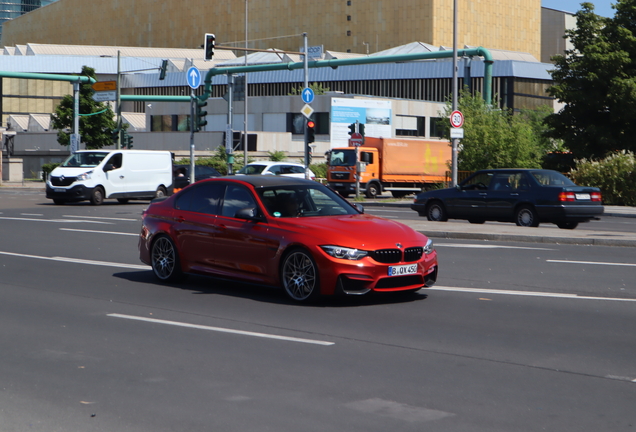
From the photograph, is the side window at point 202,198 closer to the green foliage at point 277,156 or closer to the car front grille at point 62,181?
the car front grille at point 62,181

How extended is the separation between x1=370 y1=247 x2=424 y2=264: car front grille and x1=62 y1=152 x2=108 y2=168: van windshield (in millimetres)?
24364

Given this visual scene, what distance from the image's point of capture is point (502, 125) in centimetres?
3738

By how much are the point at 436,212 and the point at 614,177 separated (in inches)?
555

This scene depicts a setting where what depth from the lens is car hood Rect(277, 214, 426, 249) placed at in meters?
9.19

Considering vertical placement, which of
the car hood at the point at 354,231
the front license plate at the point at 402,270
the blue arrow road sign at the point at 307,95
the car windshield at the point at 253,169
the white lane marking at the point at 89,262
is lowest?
the white lane marking at the point at 89,262

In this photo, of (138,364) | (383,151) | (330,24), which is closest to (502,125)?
(383,151)

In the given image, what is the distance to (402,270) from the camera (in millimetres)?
9359

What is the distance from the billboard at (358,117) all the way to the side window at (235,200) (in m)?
48.4

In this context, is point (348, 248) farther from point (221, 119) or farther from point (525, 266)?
point (221, 119)

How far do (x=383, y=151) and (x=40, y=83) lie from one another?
73312 millimetres

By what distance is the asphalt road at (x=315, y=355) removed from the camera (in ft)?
17.3

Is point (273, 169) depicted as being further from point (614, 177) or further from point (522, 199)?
point (522, 199)

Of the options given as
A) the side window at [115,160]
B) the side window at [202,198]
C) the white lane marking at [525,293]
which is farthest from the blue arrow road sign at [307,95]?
the white lane marking at [525,293]

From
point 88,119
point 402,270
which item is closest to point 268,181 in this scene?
point 402,270
